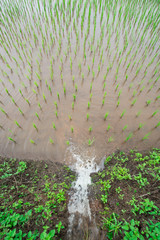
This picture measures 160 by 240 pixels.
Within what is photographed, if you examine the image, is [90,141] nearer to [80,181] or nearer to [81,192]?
[80,181]

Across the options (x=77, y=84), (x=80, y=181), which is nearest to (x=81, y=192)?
(x=80, y=181)

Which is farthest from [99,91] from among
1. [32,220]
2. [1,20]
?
[1,20]

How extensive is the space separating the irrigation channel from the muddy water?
0.17m

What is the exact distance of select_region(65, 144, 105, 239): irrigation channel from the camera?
4.79 ft

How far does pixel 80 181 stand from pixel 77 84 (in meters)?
2.35

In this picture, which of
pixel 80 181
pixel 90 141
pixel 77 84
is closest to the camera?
pixel 80 181

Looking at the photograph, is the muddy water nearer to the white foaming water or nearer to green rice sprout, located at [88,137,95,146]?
green rice sprout, located at [88,137,95,146]

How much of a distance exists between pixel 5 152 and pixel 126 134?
8.15 feet

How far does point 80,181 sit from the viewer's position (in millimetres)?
1950

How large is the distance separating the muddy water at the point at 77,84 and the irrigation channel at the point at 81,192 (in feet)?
A: 0.57

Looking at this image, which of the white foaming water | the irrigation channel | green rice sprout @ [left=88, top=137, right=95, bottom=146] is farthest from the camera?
green rice sprout @ [left=88, top=137, right=95, bottom=146]

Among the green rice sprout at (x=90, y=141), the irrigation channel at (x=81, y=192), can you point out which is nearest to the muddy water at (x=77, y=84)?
the green rice sprout at (x=90, y=141)

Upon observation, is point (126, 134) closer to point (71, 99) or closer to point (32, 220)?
point (71, 99)

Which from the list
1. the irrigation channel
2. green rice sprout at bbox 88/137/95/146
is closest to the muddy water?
green rice sprout at bbox 88/137/95/146
